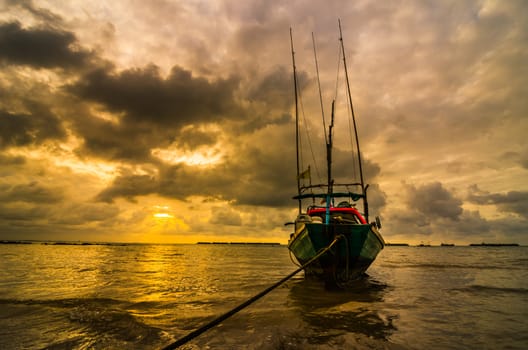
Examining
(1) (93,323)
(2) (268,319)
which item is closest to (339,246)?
(2) (268,319)

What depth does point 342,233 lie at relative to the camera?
9.07 m

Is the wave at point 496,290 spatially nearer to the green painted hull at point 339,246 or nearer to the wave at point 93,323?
the green painted hull at point 339,246

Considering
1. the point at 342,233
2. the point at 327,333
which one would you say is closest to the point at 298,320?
the point at 327,333

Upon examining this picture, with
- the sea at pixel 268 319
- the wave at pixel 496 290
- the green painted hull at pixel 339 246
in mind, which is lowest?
the wave at pixel 496 290

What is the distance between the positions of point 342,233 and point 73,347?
296 inches

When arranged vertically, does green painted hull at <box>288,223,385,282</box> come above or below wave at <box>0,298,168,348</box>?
above

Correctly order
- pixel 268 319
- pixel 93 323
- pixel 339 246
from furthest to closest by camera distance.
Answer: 1. pixel 339 246
2. pixel 268 319
3. pixel 93 323

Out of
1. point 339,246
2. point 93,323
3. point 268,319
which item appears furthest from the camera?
point 339,246

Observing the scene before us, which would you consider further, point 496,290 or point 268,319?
point 496,290

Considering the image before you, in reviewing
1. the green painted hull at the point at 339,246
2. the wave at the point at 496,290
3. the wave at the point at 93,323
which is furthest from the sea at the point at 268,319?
the green painted hull at the point at 339,246

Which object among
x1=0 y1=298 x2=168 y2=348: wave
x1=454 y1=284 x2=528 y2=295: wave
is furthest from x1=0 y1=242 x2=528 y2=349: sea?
x1=454 y1=284 x2=528 y2=295: wave

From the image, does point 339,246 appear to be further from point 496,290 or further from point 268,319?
point 496,290

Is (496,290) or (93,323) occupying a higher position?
(93,323)

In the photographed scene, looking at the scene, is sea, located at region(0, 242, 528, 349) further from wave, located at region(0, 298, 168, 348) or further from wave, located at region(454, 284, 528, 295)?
wave, located at region(454, 284, 528, 295)
